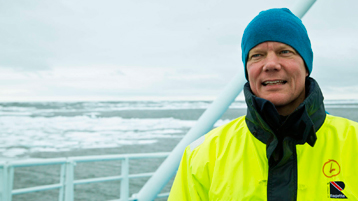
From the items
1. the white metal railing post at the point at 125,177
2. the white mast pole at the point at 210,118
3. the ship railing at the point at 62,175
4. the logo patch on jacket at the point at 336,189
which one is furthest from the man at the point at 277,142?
the white metal railing post at the point at 125,177

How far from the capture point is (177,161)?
160cm

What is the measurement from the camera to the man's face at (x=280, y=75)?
3.64 feet

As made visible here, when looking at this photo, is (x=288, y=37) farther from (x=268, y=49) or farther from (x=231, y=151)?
(x=231, y=151)

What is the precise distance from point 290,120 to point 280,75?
208 millimetres

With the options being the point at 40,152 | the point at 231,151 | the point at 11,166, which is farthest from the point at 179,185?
the point at 40,152

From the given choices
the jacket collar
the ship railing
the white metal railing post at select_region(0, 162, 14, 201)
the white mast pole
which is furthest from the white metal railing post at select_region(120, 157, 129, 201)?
the jacket collar

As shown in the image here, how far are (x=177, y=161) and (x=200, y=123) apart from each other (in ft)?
0.85

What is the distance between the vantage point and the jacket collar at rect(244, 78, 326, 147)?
98 cm

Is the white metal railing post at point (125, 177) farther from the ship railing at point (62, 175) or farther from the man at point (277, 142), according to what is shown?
the man at point (277, 142)

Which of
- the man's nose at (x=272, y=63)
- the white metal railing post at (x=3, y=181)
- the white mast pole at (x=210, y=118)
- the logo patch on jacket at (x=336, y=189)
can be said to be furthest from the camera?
the white metal railing post at (x=3, y=181)

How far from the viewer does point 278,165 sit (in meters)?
1.03

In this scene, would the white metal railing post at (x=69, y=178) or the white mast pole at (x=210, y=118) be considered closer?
the white mast pole at (x=210, y=118)

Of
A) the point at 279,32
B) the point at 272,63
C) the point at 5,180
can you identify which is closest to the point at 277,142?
the point at 272,63

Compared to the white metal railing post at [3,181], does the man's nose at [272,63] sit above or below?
below
